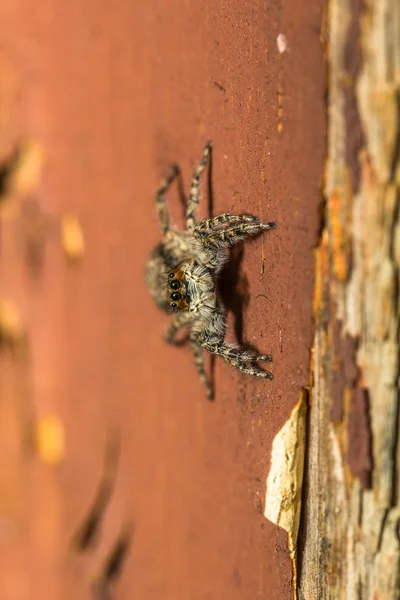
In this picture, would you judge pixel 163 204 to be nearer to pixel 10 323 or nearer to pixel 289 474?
pixel 10 323

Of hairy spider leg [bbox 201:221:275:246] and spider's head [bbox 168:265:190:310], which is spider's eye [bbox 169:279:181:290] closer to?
spider's head [bbox 168:265:190:310]

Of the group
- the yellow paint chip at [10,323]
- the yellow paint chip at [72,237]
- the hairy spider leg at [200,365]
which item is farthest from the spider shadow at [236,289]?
the yellow paint chip at [10,323]

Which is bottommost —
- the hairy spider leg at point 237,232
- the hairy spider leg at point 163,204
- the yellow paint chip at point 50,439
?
the yellow paint chip at point 50,439

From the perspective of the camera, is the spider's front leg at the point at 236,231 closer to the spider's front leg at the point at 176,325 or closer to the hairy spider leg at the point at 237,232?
the hairy spider leg at the point at 237,232

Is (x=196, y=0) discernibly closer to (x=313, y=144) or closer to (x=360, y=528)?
(x=313, y=144)

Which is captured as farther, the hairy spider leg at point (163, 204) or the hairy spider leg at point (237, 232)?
the hairy spider leg at point (163, 204)

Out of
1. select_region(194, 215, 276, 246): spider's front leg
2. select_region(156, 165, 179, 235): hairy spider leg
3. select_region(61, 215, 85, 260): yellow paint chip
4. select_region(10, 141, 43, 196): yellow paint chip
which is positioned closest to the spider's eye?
select_region(194, 215, 276, 246): spider's front leg
